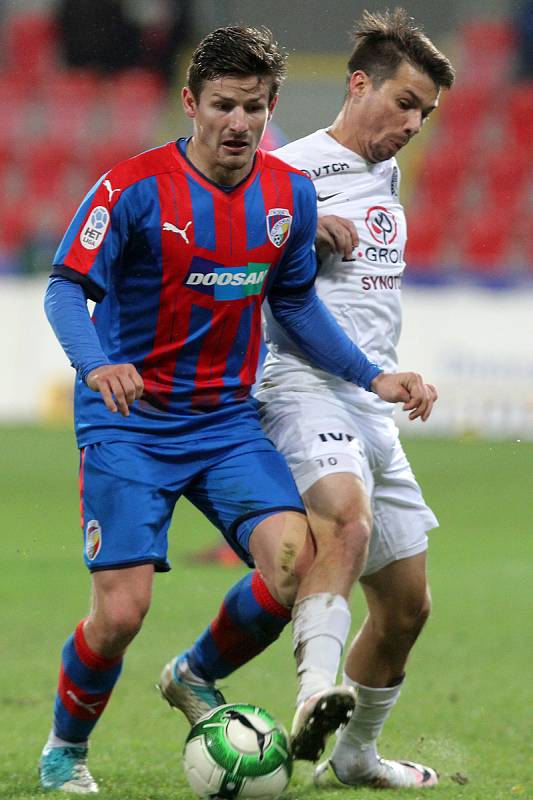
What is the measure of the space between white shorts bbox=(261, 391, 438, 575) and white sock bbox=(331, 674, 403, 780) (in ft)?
1.37

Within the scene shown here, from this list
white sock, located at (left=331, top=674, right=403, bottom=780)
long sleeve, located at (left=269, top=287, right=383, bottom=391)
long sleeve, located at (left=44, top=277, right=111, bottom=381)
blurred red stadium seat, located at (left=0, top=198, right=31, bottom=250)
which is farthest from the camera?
blurred red stadium seat, located at (left=0, top=198, right=31, bottom=250)

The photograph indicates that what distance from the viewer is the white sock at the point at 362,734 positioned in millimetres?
4570

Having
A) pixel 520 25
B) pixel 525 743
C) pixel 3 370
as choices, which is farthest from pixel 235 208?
pixel 520 25

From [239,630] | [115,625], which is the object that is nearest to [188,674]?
[239,630]

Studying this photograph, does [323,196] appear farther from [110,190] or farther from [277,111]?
[277,111]

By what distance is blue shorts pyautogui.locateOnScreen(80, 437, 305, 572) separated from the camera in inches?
163

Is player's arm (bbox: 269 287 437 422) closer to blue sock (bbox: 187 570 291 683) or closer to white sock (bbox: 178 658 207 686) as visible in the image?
blue sock (bbox: 187 570 291 683)

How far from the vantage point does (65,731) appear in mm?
4379

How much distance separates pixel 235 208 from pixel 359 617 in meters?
3.59

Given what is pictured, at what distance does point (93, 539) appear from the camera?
13.7 feet

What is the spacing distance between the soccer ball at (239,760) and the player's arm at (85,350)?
953 millimetres

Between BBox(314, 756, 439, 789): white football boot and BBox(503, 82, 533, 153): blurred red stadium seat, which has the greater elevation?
BBox(503, 82, 533, 153): blurred red stadium seat

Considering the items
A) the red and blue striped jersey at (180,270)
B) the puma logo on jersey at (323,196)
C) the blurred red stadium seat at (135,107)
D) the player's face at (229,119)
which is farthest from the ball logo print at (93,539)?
the blurred red stadium seat at (135,107)

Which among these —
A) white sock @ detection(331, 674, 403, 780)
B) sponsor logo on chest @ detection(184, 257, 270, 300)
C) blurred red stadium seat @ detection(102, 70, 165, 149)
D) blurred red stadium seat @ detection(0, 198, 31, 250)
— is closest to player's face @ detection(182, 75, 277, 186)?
sponsor logo on chest @ detection(184, 257, 270, 300)
